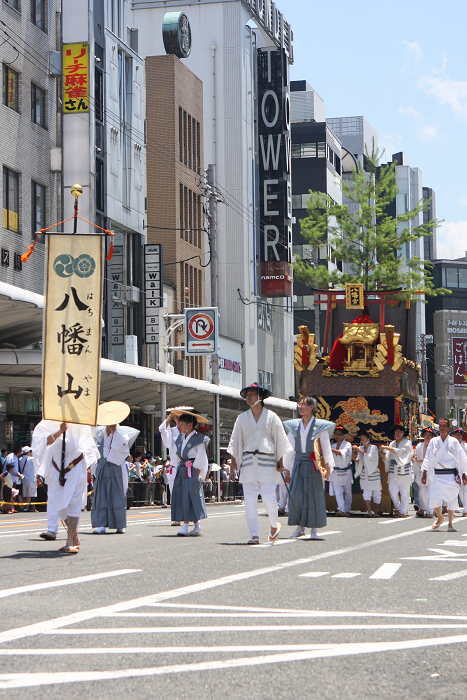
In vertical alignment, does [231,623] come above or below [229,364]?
below

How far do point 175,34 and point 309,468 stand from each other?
131 feet

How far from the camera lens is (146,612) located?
22.2ft

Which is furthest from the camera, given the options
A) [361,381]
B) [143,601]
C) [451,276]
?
[451,276]

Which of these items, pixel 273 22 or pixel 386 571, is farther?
pixel 273 22

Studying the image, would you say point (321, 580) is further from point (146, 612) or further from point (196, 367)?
point (196, 367)

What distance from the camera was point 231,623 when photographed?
249 inches

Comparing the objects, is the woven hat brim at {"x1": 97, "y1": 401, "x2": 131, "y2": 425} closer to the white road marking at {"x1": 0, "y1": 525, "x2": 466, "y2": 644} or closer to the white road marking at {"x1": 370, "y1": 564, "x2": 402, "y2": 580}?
the white road marking at {"x1": 0, "y1": 525, "x2": 466, "y2": 644}

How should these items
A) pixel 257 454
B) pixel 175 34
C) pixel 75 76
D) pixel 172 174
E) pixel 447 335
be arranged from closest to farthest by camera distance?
pixel 257 454 < pixel 75 76 < pixel 172 174 < pixel 175 34 < pixel 447 335

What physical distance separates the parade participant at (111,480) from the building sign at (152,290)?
1026 inches

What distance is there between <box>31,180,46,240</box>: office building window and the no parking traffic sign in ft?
23.9

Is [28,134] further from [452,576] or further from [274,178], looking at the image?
[274,178]

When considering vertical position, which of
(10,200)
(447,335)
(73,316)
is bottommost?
(73,316)

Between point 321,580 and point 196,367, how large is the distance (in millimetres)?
42986

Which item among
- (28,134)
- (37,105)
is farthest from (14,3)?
(28,134)
